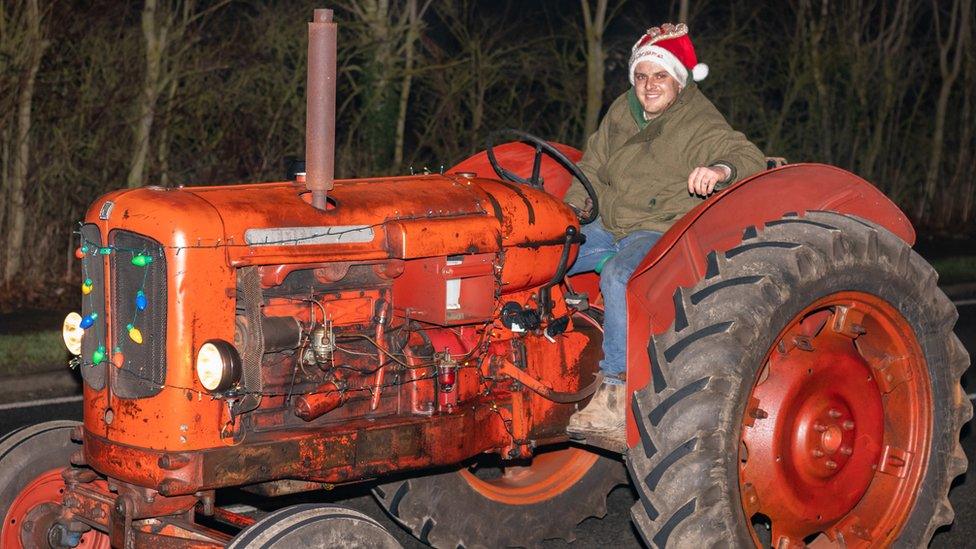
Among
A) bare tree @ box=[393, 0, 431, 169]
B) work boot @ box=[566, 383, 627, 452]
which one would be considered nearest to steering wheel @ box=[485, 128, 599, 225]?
work boot @ box=[566, 383, 627, 452]

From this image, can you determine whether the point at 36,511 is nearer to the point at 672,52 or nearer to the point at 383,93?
the point at 672,52

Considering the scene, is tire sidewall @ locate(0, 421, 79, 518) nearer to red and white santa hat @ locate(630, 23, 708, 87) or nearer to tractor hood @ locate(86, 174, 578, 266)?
tractor hood @ locate(86, 174, 578, 266)

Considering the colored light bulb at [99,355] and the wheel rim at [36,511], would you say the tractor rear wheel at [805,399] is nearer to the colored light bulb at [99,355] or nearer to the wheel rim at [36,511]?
the colored light bulb at [99,355]

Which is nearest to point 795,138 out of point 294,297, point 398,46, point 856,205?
point 398,46

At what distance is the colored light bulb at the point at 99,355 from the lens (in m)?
4.35

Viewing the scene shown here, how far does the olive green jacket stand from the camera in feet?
17.6

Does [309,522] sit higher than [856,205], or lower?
lower

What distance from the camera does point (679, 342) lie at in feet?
15.1

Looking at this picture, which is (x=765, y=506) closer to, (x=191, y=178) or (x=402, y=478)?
(x=402, y=478)

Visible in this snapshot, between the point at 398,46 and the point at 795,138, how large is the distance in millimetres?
6384

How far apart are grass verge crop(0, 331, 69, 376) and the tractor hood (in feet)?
16.8

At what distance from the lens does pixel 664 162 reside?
5469mm

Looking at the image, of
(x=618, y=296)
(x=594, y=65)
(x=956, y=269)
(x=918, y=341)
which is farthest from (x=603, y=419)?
(x=956, y=269)

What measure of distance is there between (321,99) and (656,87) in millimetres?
1841
